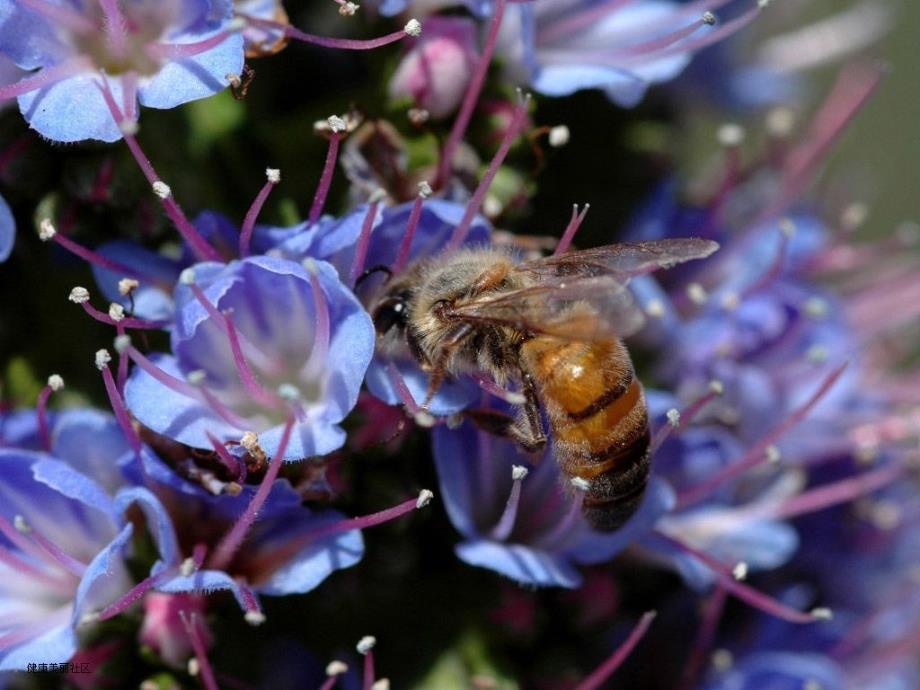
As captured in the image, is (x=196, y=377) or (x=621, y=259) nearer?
(x=196, y=377)

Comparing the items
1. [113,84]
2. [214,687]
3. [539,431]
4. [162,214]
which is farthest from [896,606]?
[113,84]

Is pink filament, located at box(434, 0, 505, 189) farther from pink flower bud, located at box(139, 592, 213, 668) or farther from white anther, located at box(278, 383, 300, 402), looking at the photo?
pink flower bud, located at box(139, 592, 213, 668)

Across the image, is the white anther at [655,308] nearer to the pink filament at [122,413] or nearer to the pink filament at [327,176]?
Answer: the pink filament at [327,176]

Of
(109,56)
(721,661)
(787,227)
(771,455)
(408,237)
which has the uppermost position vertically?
(109,56)

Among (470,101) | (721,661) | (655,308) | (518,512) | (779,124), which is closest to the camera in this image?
(470,101)

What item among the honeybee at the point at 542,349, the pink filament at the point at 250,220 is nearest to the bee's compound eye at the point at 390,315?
the honeybee at the point at 542,349

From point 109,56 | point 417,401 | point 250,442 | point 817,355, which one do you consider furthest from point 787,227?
point 109,56

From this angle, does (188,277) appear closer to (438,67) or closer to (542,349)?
(542,349)
